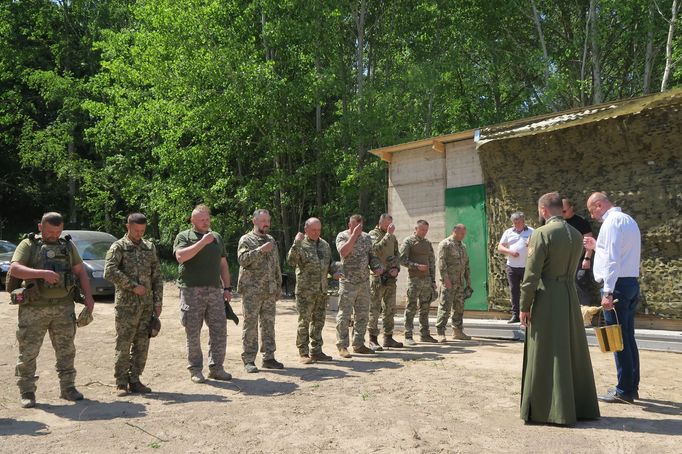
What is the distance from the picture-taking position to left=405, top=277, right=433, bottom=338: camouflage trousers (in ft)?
29.6

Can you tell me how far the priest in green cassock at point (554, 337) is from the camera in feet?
15.3

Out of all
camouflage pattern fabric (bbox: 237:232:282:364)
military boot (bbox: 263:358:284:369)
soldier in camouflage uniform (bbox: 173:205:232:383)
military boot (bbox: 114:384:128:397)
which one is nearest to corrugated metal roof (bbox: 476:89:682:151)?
camouflage pattern fabric (bbox: 237:232:282:364)

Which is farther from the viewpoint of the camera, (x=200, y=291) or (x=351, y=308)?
(x=351, y=308)

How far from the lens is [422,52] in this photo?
64.4 feet

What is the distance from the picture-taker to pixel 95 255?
1434 centimetres

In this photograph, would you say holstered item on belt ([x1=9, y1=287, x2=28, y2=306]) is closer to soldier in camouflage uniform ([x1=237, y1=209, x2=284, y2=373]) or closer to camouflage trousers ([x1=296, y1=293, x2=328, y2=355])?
soldier in camouflage uniform ([x1=237, y1=209, x2=284, y2=373])

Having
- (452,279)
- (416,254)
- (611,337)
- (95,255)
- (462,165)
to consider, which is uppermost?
(462,165)

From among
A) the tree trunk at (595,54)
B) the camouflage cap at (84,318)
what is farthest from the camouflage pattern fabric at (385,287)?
the tree trunk at (595,54)

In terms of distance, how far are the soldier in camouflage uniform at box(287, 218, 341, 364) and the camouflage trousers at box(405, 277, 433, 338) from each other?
182cm

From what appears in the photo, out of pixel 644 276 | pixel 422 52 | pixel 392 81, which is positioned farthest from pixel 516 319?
pixel 422 52

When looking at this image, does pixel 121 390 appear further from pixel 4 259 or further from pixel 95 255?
pixel 4 259

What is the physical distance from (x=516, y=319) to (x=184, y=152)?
11049 mm

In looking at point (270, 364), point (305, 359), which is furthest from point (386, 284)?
point (270, 364)

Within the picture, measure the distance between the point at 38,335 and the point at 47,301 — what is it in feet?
1.05
